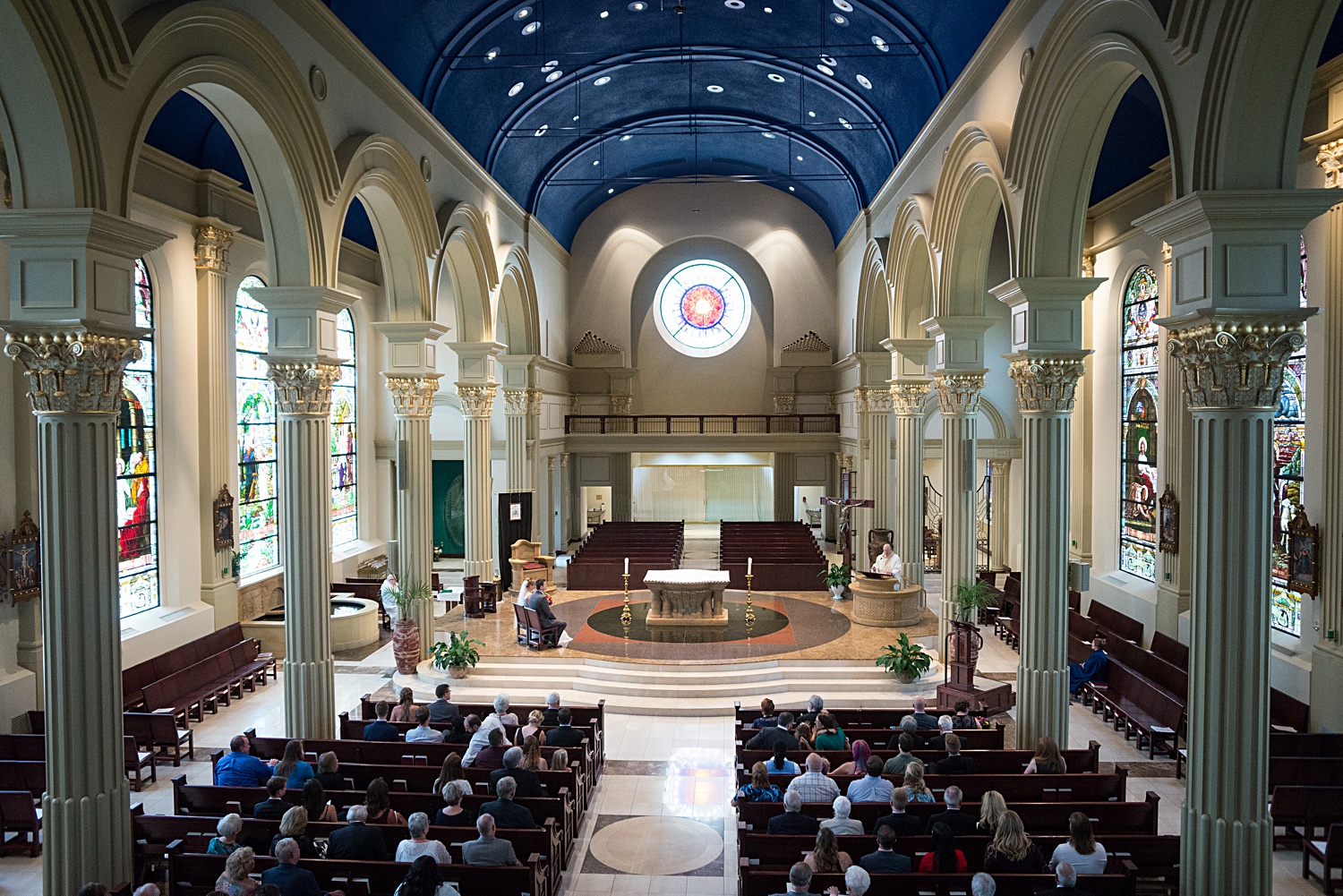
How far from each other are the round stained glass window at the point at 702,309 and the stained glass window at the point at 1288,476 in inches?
747

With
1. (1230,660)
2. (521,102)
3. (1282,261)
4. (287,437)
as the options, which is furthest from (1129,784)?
(521,102)

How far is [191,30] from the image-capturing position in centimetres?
771

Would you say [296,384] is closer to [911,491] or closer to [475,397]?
[475,397]

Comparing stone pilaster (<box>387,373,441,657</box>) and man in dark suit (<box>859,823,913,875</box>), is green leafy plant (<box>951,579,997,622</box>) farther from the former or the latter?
stone pilaster (<box>387,373,441,657</box>)

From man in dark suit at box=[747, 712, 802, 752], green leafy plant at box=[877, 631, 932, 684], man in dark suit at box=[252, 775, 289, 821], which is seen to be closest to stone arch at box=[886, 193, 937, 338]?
green leafy plant at box=[877, 631, 932, 684]

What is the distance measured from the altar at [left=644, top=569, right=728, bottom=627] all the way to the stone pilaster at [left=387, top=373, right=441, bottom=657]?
12.7 feet

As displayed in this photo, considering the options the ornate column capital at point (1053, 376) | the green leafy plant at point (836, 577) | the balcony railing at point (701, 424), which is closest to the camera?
the ornate column capital at point (1053, 376)

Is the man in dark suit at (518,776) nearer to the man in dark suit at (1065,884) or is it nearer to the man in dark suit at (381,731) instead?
the man in dark suit at (381,731)

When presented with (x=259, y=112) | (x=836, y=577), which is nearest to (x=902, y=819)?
(x=259, y=112)

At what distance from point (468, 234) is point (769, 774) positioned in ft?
35.4

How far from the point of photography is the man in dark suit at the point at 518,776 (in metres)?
7.57

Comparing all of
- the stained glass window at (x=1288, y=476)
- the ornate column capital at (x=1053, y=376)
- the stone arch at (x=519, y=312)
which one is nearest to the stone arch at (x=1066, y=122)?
the ornate column capital at (x=1053, y=376)

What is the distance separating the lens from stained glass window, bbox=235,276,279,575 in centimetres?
1569

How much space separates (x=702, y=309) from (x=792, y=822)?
23.5 m
